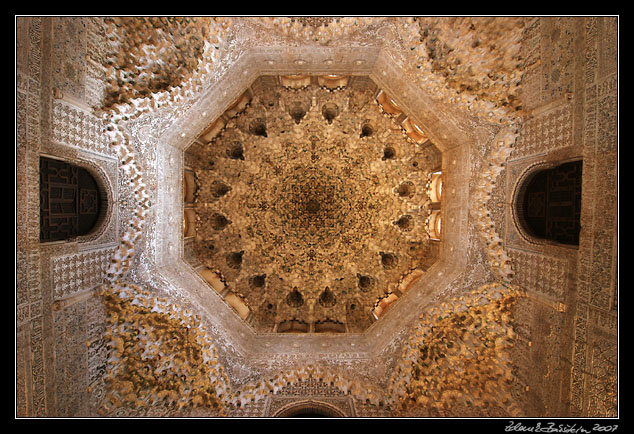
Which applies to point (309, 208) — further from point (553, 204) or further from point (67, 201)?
point (553, 204)

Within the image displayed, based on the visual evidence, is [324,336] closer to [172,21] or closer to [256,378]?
[256,378]

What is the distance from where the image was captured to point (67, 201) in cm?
443

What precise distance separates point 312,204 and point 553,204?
14.8 feet

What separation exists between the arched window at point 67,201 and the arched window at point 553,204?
265 inches

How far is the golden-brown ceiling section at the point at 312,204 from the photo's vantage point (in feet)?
21.7

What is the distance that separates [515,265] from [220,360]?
5.17 meters

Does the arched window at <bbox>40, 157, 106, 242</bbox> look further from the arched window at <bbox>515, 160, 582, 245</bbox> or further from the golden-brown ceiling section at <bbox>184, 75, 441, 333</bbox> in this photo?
A: the arched window at <bbox>515, 160, 582, 245</bbox>

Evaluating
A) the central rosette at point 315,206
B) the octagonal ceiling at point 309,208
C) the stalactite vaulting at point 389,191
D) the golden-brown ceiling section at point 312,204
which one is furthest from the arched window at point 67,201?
the central rosette at point 315,206

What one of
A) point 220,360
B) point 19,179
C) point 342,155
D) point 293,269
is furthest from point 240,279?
point 19,179
